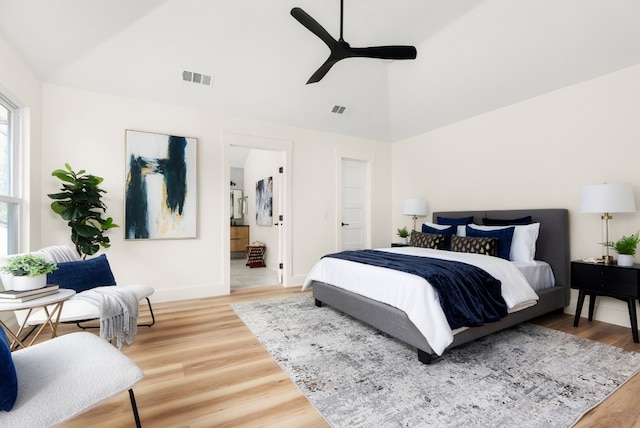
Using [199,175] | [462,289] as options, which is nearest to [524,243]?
[462,289]

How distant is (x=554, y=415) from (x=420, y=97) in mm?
4115

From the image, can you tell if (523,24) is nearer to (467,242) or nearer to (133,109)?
(467,242)

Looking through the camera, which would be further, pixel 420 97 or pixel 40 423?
pixel 420 97

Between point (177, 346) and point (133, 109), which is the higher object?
point (133, 109)

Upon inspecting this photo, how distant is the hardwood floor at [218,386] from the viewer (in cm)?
162

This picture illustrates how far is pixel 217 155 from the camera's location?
420 cm

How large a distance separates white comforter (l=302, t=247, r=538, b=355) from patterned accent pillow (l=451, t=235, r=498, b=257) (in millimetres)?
387

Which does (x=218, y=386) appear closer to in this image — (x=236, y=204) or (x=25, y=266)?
(x=25, y=266)

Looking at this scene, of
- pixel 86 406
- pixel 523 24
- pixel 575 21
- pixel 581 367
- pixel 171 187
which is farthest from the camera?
pixel 171 187

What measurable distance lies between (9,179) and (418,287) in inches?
151

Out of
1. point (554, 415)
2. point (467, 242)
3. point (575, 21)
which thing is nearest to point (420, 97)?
point (575, 21)

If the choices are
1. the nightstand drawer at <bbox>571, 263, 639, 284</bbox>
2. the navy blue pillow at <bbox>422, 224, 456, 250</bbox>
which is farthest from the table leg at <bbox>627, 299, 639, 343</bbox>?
the navy blue pillow at <bbox>422, 224, 456, 250</bbox>

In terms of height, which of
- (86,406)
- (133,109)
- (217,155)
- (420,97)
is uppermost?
(420,97)

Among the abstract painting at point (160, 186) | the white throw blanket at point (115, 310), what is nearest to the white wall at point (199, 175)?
the abstract painting at point (160, 186)
